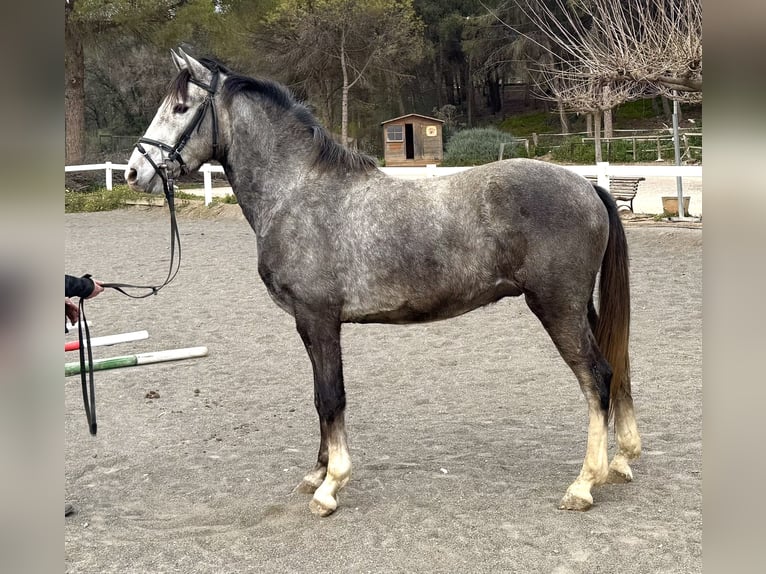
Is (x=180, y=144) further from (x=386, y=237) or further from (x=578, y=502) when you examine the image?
(x=578, y=502)

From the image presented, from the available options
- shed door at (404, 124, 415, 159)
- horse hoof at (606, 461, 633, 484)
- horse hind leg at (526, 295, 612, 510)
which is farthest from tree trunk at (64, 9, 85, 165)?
horse hoof at (606, 461, 633, 484)

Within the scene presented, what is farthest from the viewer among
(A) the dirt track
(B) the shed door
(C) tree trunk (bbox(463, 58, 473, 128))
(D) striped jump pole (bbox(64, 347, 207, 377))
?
(C) tree trunk (bbox(463, 58, 473, 128))

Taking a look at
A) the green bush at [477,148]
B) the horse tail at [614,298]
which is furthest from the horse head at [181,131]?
the green bush at [477,148]

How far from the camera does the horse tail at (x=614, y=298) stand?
11.9ft

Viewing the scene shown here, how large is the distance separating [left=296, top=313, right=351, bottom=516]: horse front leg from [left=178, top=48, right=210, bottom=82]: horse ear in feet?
4.03

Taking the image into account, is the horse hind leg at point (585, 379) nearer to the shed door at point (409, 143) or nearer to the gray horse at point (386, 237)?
the gray horse at point (386, 237)

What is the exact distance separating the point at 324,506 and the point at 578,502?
3.76 feet

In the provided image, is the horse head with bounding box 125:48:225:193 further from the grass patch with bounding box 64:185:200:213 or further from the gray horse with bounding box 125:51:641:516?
the grass patch with bounding box 64:185:200:213

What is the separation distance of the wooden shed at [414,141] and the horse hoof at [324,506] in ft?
70.0

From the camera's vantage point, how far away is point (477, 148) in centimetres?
2625

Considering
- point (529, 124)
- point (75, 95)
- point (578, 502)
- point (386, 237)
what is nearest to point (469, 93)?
point (529, 124)

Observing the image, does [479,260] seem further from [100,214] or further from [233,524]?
[100,214]

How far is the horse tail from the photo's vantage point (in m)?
3.63
